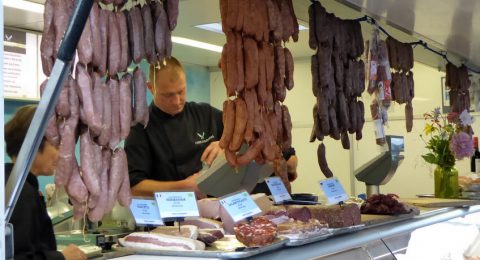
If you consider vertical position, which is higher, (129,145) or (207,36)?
(207,36)

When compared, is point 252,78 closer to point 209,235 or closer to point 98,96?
point 209,235

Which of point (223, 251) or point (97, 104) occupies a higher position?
point (97, 104)

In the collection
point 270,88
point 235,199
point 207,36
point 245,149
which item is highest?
point 207,36

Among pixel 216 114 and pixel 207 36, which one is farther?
pixel 207 36

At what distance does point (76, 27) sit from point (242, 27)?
1206mm

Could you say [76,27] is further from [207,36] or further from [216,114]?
[207,36]

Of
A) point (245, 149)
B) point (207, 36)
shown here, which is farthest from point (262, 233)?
point (207, 36)

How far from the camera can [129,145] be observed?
3453mm

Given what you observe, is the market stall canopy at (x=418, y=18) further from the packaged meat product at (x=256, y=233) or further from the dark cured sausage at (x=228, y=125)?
the packaged meat product at (x=256, y=233)

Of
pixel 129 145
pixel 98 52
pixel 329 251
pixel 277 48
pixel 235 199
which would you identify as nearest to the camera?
pixel 98 52

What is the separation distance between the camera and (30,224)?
2.46 meters

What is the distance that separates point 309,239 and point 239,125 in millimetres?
534

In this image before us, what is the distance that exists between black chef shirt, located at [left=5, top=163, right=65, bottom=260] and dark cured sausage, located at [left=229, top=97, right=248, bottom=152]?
2.78 ft

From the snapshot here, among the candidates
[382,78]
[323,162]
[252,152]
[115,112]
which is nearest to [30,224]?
[252,152]
